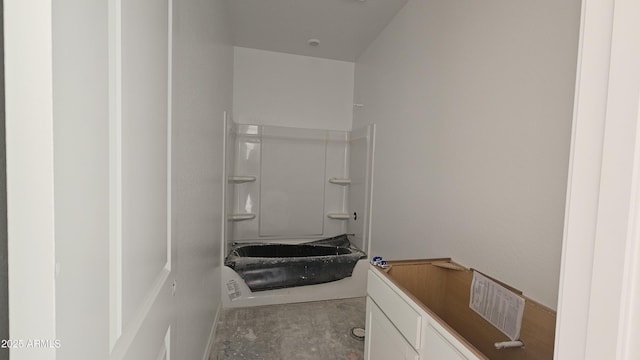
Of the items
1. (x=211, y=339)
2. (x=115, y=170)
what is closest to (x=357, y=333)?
(x=211, y=339)

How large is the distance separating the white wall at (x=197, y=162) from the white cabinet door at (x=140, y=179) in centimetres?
16

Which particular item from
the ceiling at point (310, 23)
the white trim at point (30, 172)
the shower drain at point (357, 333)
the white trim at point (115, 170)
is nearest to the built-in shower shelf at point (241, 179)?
the ceiling at point (310, 23)

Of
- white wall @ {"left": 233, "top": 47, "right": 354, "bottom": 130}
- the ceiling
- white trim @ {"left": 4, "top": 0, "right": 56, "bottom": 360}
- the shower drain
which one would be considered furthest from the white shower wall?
white trim @ {"left": 4, "top": 0, "right": 56, "bottom": 360}

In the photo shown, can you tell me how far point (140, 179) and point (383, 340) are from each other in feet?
4.37

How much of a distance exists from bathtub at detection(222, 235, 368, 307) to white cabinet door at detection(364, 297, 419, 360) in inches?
47.5

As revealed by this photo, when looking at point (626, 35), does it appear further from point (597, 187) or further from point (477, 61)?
point (477, 61)

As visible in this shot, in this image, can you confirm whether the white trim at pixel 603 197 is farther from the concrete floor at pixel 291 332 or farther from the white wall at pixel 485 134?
the concrete floor at pixel 291 332

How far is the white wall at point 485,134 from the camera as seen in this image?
1.17 metres

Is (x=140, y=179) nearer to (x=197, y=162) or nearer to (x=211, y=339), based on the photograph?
(x=197, y=162)

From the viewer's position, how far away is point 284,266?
2.71 metres

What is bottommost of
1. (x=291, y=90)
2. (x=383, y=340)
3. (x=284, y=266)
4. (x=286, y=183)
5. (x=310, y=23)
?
(x=284, y=266)

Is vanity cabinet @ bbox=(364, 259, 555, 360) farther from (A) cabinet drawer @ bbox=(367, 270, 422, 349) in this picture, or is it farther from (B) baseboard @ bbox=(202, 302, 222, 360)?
(B) baseboard @ bbox=(202, 302, 222, 360)

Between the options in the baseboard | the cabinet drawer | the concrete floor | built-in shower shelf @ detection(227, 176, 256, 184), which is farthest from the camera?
built-in shower shelf @ detection(227, 176, 256, 184)

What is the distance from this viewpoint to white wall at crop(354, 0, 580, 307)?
117 cm
